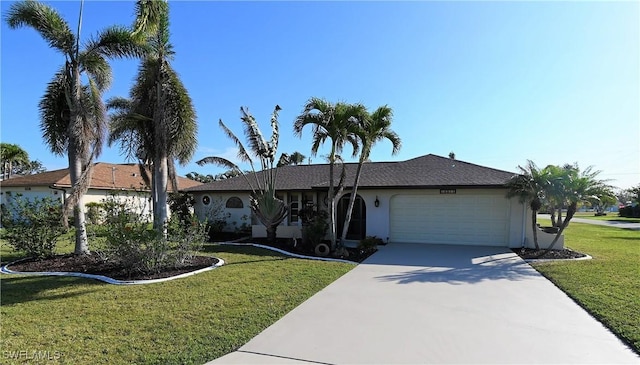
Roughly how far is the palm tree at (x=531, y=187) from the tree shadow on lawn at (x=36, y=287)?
12.7 m

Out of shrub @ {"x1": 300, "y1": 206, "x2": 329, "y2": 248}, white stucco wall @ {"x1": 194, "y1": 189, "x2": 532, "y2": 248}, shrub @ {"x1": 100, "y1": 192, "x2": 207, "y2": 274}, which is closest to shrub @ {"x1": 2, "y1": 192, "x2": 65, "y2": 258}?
shrub @ {"x1": 100, "y1": 192, "x2": 207, "y2": 274}

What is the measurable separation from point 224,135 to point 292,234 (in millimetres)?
5374

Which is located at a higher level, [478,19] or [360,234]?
[478,19]

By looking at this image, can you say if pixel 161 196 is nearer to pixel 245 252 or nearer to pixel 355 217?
pixel 245 252

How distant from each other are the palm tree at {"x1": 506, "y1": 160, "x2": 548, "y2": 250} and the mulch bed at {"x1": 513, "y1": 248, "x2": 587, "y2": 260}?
1.24ft

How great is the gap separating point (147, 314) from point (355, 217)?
1112 cm

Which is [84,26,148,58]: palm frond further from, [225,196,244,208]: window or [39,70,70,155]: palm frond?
[225,196,244,208]: window

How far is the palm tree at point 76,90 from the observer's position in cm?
964

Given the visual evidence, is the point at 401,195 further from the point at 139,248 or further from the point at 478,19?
the point at 139,248

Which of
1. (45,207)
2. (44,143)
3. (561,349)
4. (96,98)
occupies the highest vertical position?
(96,98)

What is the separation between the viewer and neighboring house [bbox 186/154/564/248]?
42.8ft

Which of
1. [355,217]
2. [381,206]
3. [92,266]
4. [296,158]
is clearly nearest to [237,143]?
[92,266]

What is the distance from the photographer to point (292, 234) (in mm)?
15359

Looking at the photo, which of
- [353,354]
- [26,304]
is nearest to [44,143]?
[26,304]
